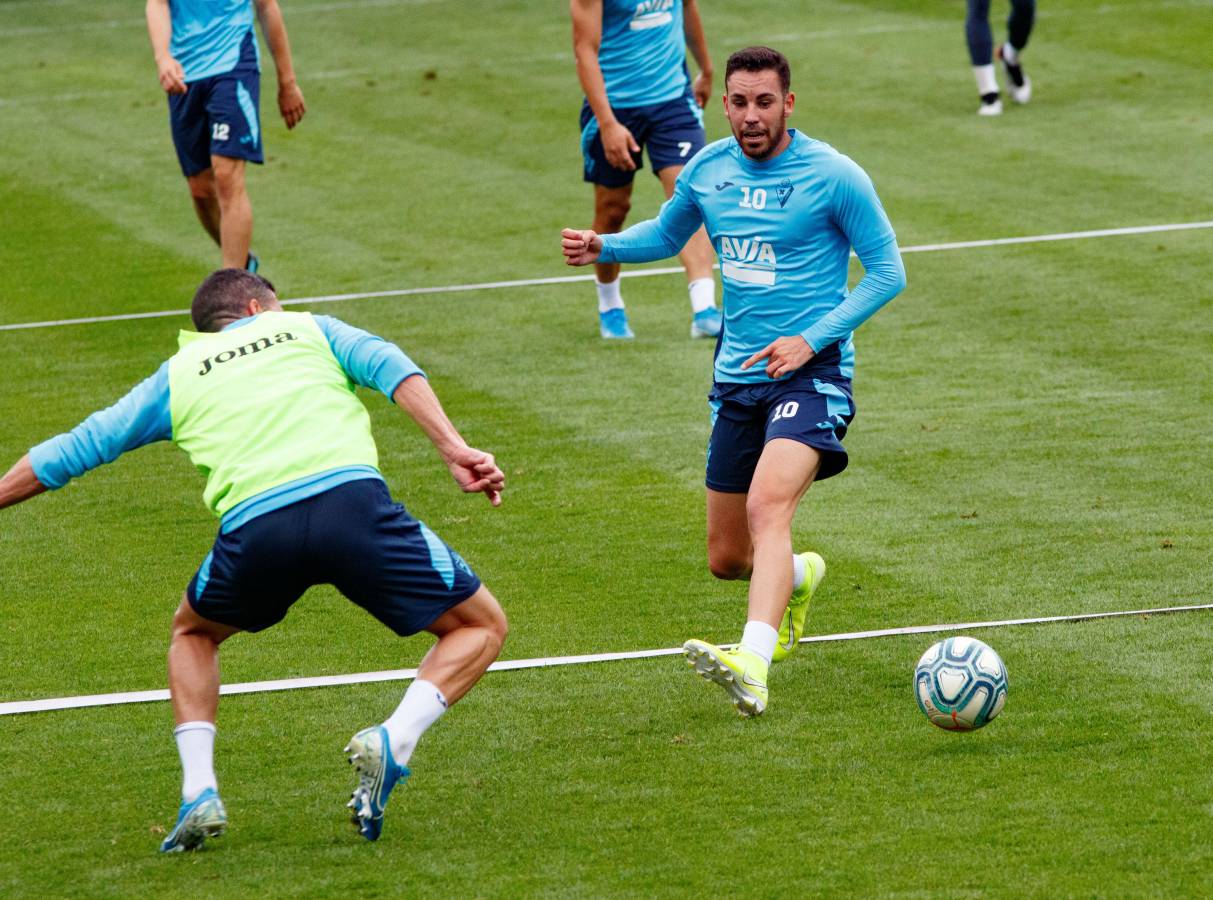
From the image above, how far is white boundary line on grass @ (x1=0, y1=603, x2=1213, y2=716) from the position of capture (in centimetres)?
702

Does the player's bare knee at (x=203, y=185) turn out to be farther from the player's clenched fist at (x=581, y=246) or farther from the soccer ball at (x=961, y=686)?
the soccer ball at (x=961, y=686)

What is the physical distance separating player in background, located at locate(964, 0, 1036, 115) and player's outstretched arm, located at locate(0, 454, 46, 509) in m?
13.7

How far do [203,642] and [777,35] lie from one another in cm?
1773

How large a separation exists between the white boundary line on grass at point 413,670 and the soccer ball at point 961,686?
971 millimetres

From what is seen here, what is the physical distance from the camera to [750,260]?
7168mm

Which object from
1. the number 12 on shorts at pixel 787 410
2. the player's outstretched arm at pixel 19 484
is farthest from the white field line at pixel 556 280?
the player's outstretched arm at pixel 19 484

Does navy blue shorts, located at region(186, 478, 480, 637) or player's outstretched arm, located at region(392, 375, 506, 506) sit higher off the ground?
player's outstretched arm, located at region(392, 375, 506, 506)

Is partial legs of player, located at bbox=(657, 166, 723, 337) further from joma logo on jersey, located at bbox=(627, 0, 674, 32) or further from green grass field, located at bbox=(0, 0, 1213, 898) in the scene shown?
joma logo on jersey, located at bbox=(627, 0, 674, 32)

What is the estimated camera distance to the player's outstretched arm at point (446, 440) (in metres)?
5.61

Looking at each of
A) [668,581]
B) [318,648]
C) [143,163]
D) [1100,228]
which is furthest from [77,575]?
[143,163]

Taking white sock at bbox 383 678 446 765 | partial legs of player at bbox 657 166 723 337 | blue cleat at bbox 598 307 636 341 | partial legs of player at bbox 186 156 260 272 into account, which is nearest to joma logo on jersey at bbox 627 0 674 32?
partial legs of player at bbox 657 166 723 337

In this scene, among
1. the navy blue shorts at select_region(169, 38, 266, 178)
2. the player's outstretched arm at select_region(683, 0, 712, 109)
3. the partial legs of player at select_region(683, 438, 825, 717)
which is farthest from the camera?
the player's outstretched arm at select_region(683, 0, 712, 109)

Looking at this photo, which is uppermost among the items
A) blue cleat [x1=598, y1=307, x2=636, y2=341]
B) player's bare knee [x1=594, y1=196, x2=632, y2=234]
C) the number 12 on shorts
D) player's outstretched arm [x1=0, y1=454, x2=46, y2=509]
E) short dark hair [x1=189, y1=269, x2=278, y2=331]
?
short dark hair [x1=189, y1=269, x2=278, y2=331]

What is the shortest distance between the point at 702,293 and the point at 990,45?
740 cm
